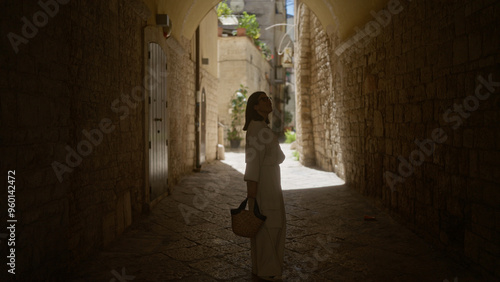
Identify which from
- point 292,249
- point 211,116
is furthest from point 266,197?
point 211,116

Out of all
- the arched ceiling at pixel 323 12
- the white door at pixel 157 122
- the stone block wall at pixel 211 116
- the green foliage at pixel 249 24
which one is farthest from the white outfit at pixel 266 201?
the green foliage at pixel 249 24

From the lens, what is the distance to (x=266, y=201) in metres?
2.98

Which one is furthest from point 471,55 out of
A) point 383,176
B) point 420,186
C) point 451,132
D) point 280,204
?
point 383,176

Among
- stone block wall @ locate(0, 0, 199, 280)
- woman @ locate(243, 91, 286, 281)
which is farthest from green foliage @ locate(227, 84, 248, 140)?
woman @ locate(243, 91, 286, 281)

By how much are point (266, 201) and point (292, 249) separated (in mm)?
1029

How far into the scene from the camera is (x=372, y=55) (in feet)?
18.7

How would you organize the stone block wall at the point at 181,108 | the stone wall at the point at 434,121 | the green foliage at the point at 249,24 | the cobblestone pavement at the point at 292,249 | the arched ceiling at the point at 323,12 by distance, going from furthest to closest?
the green foliage at the point at 249,24, the stone block wall at the point at 181,108, the arched ceiling at the point at 323,12, the cobblestone pavement at the point at 292,249, the stone wall at the point at 434,121

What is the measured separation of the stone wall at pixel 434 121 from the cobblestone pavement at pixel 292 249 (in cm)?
28

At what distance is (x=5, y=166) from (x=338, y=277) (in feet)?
7.93

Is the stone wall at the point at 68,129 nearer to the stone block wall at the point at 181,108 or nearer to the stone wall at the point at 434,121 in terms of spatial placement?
the stone block wall at the point at 181,108

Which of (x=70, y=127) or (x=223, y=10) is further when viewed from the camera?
(x=223, y=10)

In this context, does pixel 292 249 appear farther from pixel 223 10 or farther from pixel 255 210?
pixel 223 10

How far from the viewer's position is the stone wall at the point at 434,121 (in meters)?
2.92

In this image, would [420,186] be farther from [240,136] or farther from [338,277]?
[240,136]
